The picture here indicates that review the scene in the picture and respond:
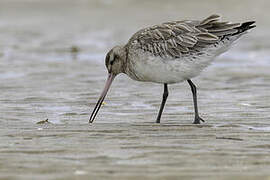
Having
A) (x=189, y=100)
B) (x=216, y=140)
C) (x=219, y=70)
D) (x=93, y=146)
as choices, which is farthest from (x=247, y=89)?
(x=93, y=146)

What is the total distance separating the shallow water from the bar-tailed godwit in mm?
611

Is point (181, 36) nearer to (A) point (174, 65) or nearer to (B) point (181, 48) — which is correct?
(B) point (181, 48)

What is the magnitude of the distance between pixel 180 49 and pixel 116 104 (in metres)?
1.81

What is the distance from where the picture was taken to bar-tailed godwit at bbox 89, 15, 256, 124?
331 inches

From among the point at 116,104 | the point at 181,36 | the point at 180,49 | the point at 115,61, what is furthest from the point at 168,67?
the point at 116,104

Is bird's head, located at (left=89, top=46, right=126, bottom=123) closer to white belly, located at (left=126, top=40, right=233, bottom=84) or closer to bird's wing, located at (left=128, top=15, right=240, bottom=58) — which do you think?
bird's wing, located at (left=128, top=15, right=240, bottom=58)

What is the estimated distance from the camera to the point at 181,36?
863cm

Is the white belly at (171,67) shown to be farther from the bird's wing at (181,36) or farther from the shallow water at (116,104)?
the shallow water at (116,104)

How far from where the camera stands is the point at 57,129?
7832 millimetres

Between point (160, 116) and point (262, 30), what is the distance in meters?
8.72

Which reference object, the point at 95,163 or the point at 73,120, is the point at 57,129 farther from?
the point at 95,163

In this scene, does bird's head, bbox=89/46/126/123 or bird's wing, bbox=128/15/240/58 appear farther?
bird's head, bbox=89/46/126/123

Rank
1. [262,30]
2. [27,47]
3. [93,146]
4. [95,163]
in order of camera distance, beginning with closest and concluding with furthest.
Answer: [95,163], [93,146], [27,47], [262,30]

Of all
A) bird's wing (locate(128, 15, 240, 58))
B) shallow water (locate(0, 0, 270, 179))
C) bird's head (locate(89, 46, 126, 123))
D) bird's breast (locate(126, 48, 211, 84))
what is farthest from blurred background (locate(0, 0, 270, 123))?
bird's wing (locate(128, 15, 240, 58))
